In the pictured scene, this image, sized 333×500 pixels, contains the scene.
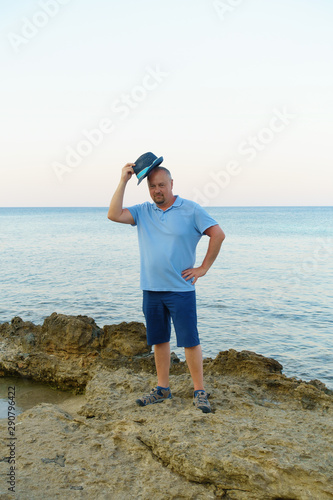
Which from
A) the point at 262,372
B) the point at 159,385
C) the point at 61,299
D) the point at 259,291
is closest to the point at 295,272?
the point at 259,291

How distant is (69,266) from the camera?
1759 centimetres

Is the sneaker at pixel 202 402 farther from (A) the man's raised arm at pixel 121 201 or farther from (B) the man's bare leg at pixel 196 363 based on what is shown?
(A) the man's raised arm at pixel 121 201

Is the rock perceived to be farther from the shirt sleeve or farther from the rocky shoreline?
the shirt sleeve

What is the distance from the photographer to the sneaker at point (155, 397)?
3.76 meters

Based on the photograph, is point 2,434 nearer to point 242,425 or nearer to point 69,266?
point 242,425

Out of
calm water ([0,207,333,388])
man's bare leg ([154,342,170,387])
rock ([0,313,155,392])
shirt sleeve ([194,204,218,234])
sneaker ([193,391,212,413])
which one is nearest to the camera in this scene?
sneaker ([193,391,212,413])

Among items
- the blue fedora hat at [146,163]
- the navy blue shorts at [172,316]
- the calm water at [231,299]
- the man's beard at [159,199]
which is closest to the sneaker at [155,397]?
the navy blue shorts at [172,316]

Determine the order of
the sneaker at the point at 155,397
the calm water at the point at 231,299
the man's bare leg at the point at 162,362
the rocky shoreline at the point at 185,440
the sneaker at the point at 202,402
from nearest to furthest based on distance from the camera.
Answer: the rocky shoreline at the point at 185,440 → the sneaker at the point at 202,402 → the sneaker at the point at 155,397 → the man's bare leg at the point at 162,362 → the calm water at the point at 231,299

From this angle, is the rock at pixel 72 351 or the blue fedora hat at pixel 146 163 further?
the rock at pixel 72 351

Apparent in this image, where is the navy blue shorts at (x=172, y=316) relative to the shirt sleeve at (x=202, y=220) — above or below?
below

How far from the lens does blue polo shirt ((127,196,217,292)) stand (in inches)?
Result: 145

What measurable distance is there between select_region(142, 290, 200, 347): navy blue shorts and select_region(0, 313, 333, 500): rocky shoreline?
0.59 m


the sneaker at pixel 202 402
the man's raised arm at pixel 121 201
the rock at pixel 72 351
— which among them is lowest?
the rock at pixel 72 351

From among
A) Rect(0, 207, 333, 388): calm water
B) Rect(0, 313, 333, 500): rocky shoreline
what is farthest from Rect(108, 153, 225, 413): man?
Rect(0, 207, 333, 388): calm water
